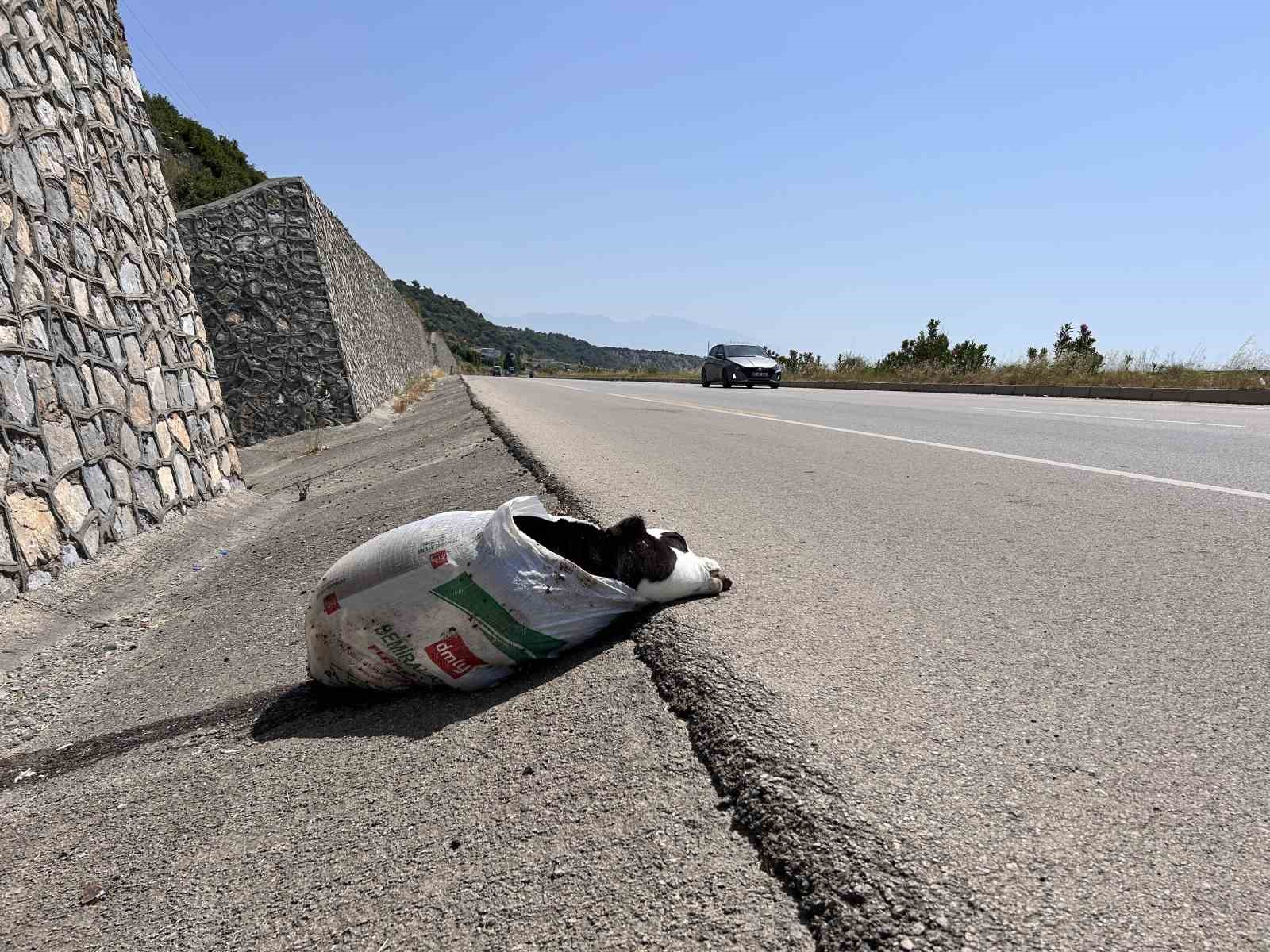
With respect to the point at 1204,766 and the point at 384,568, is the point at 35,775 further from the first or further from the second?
the point at 1204,766

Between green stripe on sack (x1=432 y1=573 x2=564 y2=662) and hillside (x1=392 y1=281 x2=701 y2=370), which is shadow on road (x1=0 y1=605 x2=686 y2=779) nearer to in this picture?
green stripe on sack (x1=432 y1=573 x2=564 y2=662)

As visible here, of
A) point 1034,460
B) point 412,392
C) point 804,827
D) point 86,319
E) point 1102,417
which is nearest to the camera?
point 804,827

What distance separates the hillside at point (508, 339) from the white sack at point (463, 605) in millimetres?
89989

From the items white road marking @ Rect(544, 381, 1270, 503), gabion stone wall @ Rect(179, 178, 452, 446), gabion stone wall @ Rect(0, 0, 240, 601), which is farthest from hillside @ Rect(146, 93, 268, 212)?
white road marking @ Rect(544, 381, 1270, 503)

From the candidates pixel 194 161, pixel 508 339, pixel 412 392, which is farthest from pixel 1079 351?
pixel 508 339

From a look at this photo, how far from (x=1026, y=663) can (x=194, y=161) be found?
119ft

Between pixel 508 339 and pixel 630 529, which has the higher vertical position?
pixel 630 529

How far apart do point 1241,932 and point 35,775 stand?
11.6 ft

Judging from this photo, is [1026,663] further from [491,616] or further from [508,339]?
[508,339]

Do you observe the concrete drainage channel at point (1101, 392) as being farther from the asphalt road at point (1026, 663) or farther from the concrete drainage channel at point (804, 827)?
the concrete drainage channel at point (804, 827)

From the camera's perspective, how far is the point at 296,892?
5.92 feet

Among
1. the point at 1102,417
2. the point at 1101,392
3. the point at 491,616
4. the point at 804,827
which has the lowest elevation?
the point at 1101,392

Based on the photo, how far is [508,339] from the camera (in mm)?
130250

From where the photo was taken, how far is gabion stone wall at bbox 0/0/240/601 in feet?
16.2
